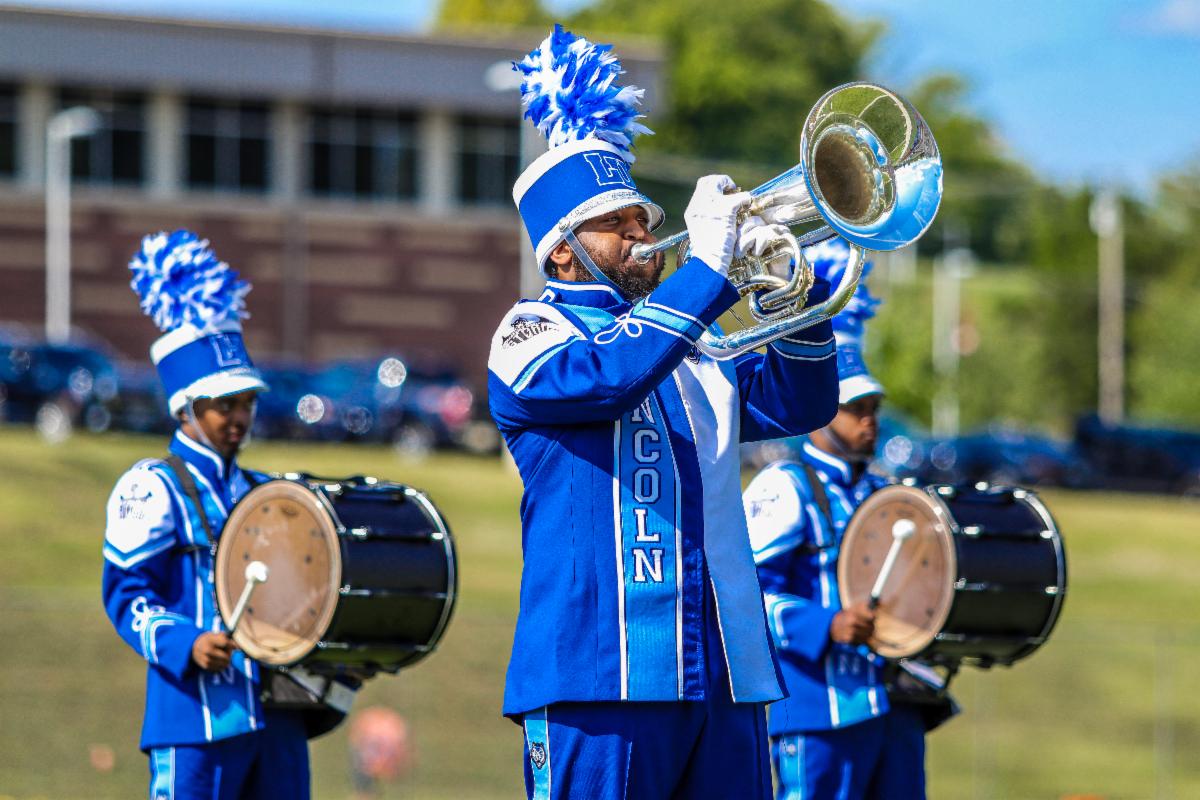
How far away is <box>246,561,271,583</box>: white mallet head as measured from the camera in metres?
5.91

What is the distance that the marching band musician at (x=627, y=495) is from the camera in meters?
4.18

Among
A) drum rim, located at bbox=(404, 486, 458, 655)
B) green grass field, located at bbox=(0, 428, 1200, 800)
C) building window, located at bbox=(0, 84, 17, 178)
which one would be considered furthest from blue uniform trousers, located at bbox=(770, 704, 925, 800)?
building window, located at bbox=(0, 84, 17, 178)

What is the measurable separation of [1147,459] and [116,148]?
22637mm

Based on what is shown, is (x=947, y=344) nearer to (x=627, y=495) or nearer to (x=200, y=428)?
(x=200, y=428)

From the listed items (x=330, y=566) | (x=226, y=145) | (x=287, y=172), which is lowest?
(x=330, y=566)

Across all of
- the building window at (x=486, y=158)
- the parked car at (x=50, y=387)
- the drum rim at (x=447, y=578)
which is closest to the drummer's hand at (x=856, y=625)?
the drum rim at (x=447, y=578)

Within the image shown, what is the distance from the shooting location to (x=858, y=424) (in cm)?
679

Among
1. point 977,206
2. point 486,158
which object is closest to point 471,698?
point 486,158

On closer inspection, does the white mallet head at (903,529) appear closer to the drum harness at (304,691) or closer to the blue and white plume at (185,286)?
the drum harness at (304,691)

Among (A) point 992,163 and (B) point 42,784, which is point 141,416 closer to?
(B) point 42,784

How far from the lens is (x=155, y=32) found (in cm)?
4353

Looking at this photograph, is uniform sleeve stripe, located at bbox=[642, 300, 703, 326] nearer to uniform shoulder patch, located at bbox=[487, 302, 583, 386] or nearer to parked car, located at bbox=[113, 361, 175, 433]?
uniform shoulder patch, located at bbox=[487, 302, 583, 386]

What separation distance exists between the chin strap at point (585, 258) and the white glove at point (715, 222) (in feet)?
1.13

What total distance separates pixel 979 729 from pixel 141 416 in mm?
17174
